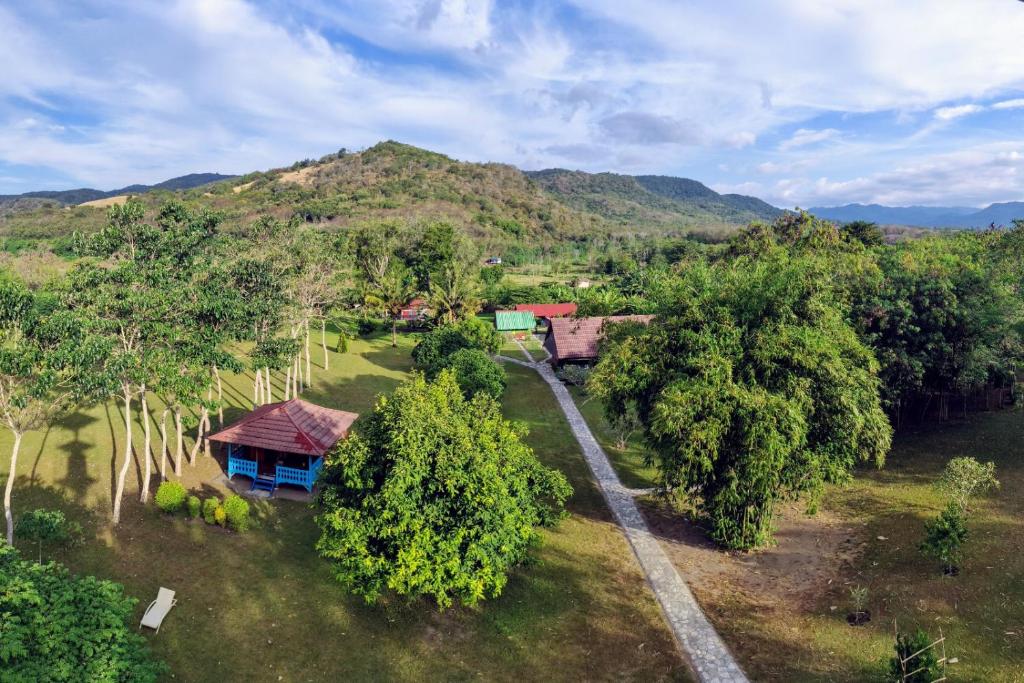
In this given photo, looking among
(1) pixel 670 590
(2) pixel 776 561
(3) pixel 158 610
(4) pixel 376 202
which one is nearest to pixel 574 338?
(2) pixel 776 561

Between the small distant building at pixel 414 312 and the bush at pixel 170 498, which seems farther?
the small distant building at pixel 414 312

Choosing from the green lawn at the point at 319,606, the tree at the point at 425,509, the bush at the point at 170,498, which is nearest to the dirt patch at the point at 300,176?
the green lawn at the point at 319,606

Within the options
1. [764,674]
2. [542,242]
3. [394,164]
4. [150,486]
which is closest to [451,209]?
[542,242]

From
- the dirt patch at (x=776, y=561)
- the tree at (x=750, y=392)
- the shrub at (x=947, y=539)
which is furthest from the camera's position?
the tree at (x=750, y=392)

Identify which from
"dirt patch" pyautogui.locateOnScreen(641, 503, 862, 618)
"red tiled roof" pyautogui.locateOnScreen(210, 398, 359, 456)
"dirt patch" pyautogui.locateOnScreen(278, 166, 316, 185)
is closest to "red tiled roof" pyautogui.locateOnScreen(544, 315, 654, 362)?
"dirt patch" pyautogui.locateOnScreen(641, 503, 862, 618)

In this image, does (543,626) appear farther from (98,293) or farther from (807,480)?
(98,293)

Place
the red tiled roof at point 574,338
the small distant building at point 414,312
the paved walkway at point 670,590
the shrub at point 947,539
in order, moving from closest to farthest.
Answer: the paved walkway at point 670,590, the shrub at point 947,539, the red tiled roof at point 574,338, the small distant building at point 414,312

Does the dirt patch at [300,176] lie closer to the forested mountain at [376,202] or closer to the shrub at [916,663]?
the forested mountain at [376,202]
